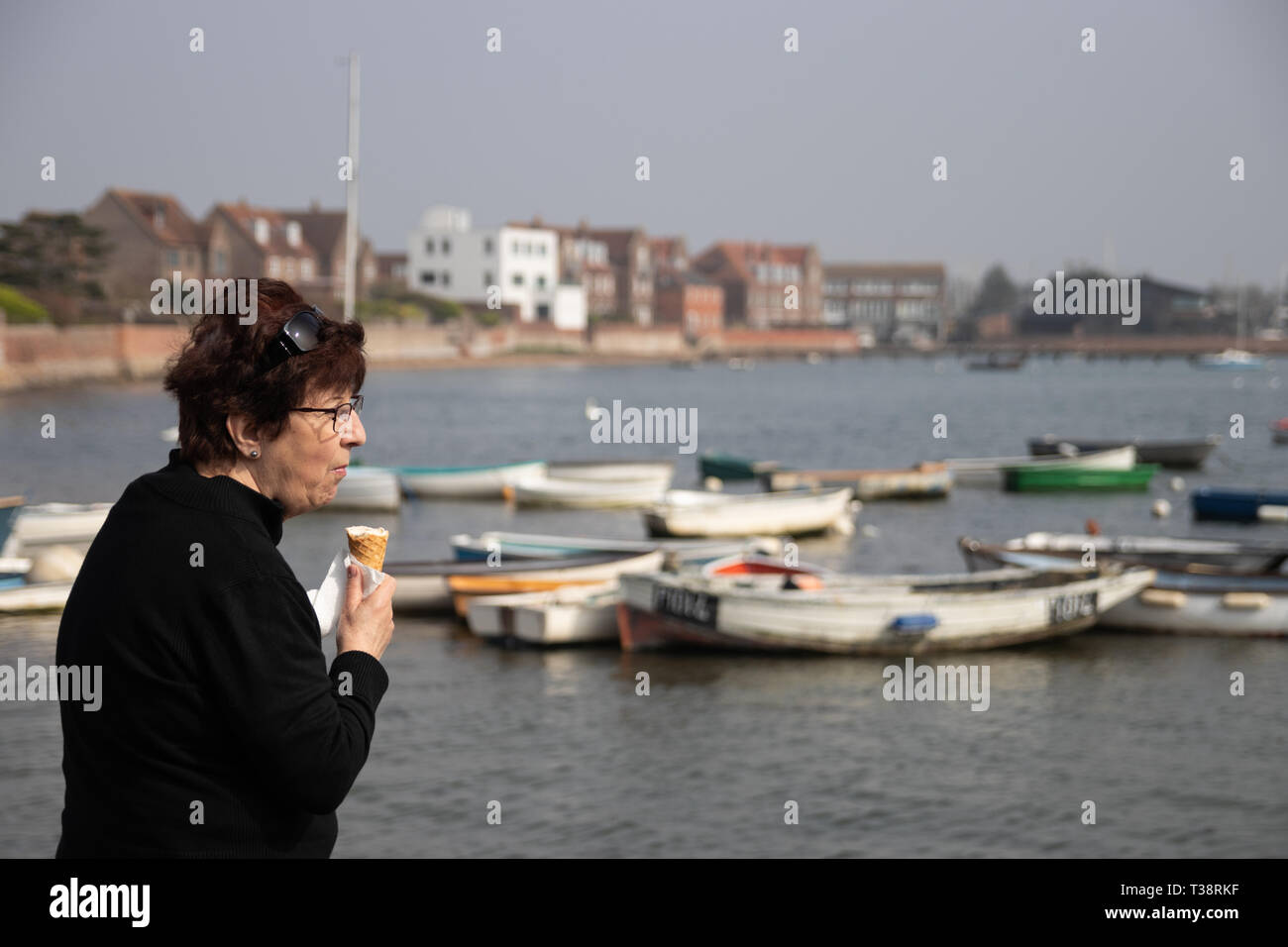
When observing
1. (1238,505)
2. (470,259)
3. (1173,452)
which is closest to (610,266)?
(470,259)

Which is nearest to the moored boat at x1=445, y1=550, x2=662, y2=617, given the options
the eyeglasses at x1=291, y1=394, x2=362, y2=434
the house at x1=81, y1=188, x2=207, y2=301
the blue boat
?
the eyeglasses at x1=291, y1=394, x2=362, y2=434

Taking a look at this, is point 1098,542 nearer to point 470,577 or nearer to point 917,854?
point 470,577

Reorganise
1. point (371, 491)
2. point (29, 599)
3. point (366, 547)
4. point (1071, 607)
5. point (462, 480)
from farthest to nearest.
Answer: point (462, 480)
point (371, 491)
point (29, 599)
point (1071, 607)
point (366, 547)

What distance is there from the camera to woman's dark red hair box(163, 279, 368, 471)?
2.64m

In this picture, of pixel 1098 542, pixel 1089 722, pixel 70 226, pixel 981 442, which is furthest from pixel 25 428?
pixel 1089 722

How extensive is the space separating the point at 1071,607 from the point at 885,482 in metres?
18.8

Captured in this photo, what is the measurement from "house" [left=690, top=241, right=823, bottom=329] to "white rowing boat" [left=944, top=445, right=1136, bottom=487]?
132 metres

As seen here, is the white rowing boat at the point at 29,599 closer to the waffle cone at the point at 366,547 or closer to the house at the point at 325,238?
the waffle cone at the point at 366,547

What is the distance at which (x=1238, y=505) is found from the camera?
33.2 m

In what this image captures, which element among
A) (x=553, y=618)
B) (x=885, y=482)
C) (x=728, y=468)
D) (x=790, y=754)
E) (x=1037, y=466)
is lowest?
(x=790, y=754)

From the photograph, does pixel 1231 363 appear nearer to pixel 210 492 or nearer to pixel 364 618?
pixel 364 618

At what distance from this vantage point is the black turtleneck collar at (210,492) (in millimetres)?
2566

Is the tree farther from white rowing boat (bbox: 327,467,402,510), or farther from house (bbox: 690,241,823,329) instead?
house (bbox: 690,241,823,329)
